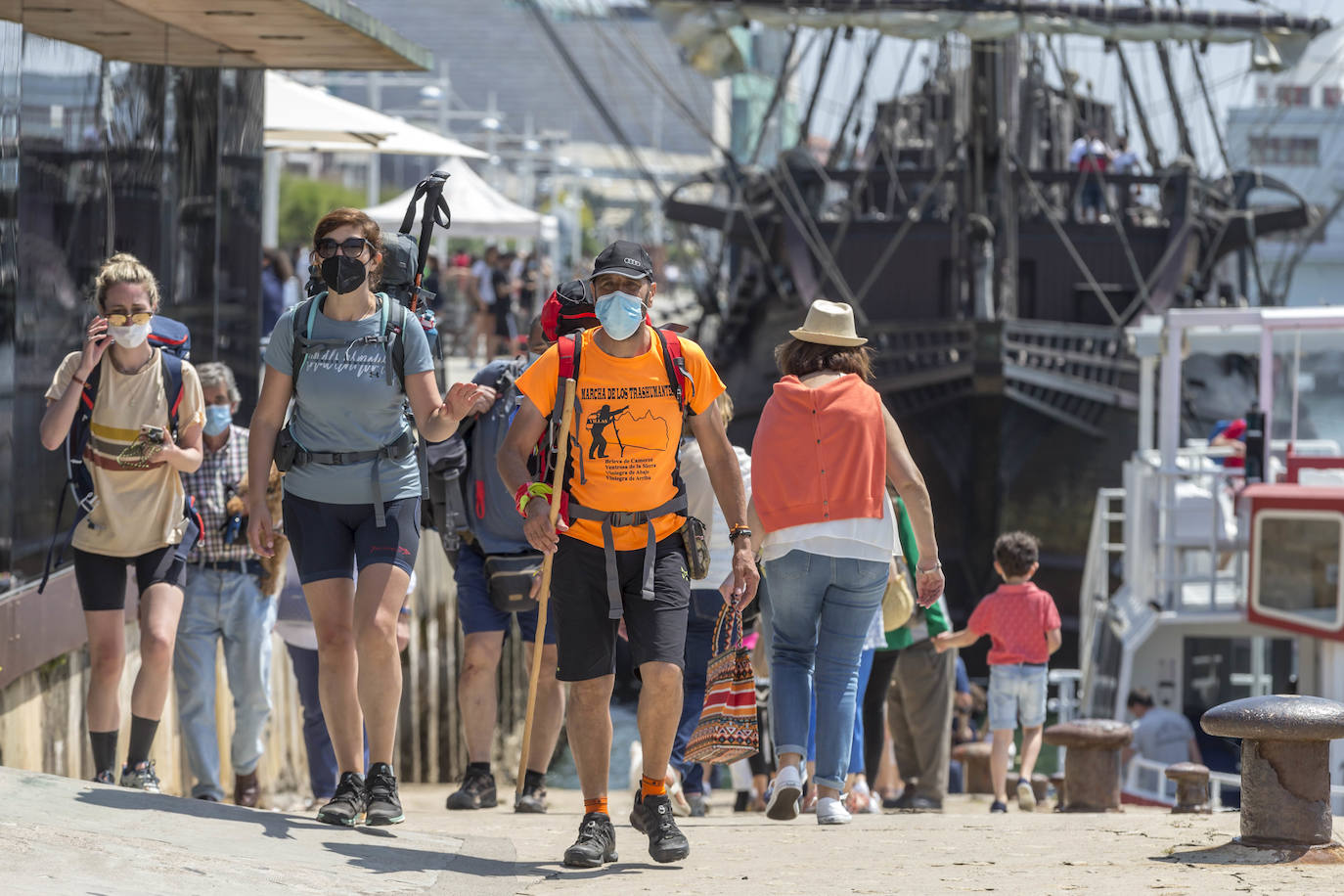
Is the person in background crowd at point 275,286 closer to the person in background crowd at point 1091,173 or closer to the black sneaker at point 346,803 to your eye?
the black sneaker at point 346,803

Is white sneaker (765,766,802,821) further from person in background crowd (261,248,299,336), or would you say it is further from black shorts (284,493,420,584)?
Result: person in background crowd (261,248,299,336)

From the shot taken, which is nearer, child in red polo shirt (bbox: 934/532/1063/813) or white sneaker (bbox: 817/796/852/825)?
white sneaker (bbox: 817/796/852/825)

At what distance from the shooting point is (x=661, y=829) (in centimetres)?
568

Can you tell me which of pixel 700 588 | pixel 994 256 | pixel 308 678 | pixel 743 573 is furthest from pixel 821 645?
pixel 994 256

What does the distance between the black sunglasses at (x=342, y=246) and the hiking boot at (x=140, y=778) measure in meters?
2.14

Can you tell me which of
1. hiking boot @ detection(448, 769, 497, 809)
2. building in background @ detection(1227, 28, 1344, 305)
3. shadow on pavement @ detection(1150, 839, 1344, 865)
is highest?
building in background @ detection(1227, 28, 1344, 305)

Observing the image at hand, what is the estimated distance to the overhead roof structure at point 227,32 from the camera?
8.47m

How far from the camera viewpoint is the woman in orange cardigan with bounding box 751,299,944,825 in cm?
639

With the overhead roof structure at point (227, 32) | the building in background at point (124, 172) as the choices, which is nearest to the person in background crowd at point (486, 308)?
the building in background at point (124, 172)

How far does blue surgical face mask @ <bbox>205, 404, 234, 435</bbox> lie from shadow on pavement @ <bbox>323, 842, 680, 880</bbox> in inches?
90.7

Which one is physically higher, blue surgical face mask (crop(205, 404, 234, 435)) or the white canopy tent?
the white canopy tent

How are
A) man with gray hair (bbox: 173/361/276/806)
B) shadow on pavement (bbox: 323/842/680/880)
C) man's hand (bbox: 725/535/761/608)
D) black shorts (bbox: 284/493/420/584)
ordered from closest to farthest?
shadow on pavement (bbox: 323/842/680/880) < man's hand (bbox: 725/535/761/608) < black shorts (bbox: 284/493/420/584) < man with gray hair (bbox: 173/361/276/806)

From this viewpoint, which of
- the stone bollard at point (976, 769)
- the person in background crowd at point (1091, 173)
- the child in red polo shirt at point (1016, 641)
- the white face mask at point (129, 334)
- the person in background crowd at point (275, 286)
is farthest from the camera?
the person in background crowd at point (1091, 173)

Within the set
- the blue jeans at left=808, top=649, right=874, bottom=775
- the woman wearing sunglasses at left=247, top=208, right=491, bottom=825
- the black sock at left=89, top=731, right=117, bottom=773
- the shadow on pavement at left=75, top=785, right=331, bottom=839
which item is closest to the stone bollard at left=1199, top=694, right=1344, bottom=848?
the blue jeans at left=808, top=649, right=874, bottom=775
